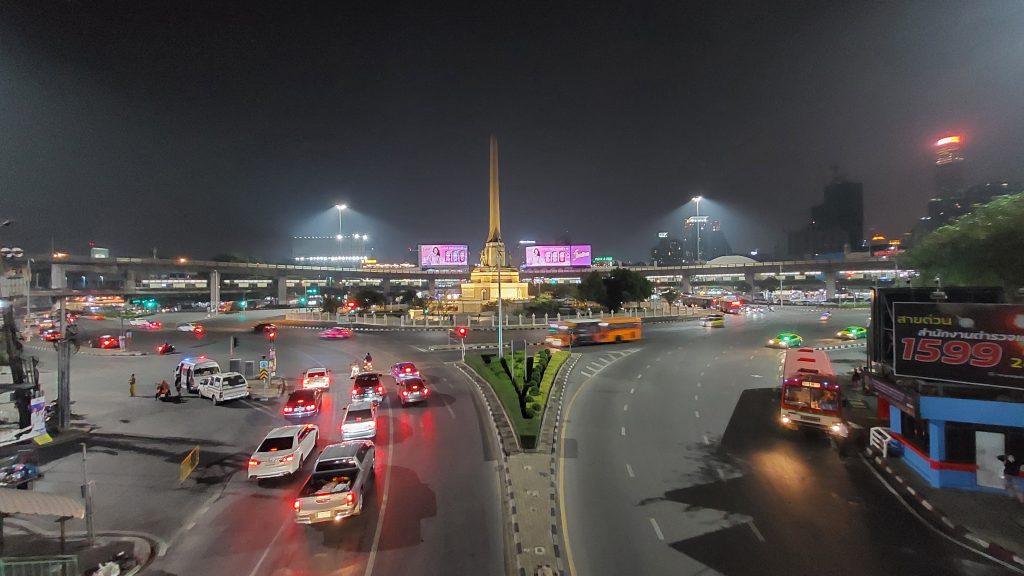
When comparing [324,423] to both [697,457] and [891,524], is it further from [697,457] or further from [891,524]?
[891,524]

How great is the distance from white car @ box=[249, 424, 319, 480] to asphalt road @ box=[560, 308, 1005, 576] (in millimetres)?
7523

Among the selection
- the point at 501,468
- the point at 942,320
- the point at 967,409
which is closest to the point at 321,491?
the point at 501,468

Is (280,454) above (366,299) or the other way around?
the other way around

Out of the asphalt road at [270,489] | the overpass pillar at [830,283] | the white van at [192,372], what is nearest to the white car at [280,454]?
the asphalt road at [270,489]

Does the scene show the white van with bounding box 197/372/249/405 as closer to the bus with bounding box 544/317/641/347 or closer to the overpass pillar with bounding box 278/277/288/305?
the bus with bounding box 544/317/641/347

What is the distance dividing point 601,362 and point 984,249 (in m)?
19.4

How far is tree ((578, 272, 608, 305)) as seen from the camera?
6575cm

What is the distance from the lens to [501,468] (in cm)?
1435

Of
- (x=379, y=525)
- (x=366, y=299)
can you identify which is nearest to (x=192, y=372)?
(x=379, y=525)

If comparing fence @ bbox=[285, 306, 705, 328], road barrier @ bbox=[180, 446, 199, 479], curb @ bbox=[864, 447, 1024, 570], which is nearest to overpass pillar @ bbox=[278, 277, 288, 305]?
fence @ bbox=[285, 306, 705, 328]

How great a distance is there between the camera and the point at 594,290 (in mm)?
66312

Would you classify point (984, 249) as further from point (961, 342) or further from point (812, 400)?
point (812, 400)

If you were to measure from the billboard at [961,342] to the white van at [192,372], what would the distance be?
28768 mm

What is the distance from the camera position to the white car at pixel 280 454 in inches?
529
